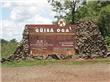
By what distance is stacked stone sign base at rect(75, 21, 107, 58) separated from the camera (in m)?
19.8

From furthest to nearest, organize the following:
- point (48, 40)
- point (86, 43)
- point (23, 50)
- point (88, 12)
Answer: point (88, 12) < point (86, 43) < point (48, 40) < point (23, 50)

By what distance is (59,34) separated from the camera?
19.5m

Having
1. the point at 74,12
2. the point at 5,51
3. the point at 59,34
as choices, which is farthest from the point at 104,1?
the point at 59,34

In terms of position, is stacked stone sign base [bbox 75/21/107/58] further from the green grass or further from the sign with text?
the green grass

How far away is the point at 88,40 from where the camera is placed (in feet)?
65.7

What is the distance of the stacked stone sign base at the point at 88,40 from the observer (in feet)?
64.8

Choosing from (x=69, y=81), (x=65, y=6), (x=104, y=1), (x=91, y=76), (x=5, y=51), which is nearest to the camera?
(x=69, y=81)

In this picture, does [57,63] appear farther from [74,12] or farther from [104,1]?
[104,1]

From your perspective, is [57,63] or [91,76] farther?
[57,63]

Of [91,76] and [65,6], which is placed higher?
[65,6]

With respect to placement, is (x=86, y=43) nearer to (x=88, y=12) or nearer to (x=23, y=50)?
(x=23, y=50)

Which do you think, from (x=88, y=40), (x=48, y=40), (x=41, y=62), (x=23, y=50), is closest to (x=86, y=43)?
(x=88, y=40)

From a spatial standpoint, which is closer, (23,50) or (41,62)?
(41,62)

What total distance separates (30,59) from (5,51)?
6463mm
